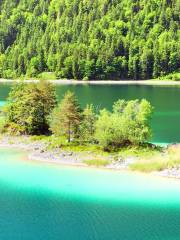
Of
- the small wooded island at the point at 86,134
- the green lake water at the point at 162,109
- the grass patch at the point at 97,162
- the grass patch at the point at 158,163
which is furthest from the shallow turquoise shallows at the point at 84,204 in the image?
the green lake water at the point at 162,109

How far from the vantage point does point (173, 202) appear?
59.9 meters

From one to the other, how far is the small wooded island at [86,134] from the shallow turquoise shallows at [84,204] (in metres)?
3.61

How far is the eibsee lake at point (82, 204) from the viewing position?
168 feet

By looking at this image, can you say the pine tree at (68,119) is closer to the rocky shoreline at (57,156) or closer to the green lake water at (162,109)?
the rocky shoreline at (57,156)

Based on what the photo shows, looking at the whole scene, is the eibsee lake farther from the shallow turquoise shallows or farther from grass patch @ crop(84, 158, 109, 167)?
grass patch @ crop(84, 158, 109, 167)

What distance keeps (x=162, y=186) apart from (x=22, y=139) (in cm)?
3615

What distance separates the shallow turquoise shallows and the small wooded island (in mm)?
3610

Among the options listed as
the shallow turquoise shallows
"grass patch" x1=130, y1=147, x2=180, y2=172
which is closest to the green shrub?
"grass patch" x1=130, y1=147, x2=180, y2=172

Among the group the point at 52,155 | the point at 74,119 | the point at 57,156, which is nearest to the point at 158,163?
the point at 57,156

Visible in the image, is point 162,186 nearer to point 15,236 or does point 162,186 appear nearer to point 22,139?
point 15,236

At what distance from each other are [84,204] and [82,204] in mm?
247

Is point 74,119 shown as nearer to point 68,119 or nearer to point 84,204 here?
point 68,119

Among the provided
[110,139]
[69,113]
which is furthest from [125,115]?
[69,113]

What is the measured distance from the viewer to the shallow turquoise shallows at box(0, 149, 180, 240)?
51188 millimetres
